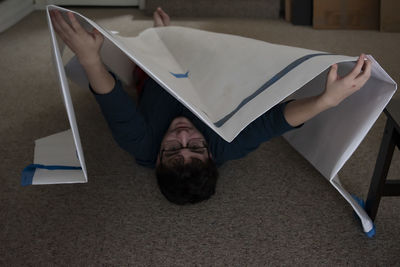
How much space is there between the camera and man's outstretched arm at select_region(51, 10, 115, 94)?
865 mm

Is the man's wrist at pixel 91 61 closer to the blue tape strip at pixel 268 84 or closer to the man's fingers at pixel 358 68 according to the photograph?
the blue tape strip at pixel 268 84

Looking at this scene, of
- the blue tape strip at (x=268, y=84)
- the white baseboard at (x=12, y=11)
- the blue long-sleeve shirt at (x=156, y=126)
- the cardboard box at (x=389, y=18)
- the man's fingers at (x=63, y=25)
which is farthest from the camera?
the white baseboard at (x=12, y=11)

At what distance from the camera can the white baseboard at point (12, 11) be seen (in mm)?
2627

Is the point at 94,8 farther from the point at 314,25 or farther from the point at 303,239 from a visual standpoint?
the point at 303,239

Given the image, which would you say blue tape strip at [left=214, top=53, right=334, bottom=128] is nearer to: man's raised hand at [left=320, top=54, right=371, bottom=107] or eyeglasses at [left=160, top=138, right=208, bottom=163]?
man's raised hand at [left=320, top=54, right=371, bottom=107]

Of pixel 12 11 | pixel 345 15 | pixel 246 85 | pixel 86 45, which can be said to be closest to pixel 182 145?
pixel 246 85

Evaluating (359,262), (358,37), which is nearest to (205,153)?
(359,262)

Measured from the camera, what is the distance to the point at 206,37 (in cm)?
133

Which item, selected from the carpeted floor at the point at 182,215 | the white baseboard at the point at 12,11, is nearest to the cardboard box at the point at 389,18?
the carpeted floor at the point at 182,215

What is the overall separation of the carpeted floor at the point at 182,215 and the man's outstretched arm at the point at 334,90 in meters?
0.30

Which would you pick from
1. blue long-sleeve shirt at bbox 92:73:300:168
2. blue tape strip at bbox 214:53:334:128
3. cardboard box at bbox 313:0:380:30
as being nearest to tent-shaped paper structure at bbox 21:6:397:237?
blue tape strip at bbox 214:53:334:128

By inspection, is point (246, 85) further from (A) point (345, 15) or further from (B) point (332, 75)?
(A) point (345, 15)

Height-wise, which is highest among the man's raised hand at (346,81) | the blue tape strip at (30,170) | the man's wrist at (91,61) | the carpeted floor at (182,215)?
the man's wrist at (91,61)

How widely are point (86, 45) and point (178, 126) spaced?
0.43 metres
